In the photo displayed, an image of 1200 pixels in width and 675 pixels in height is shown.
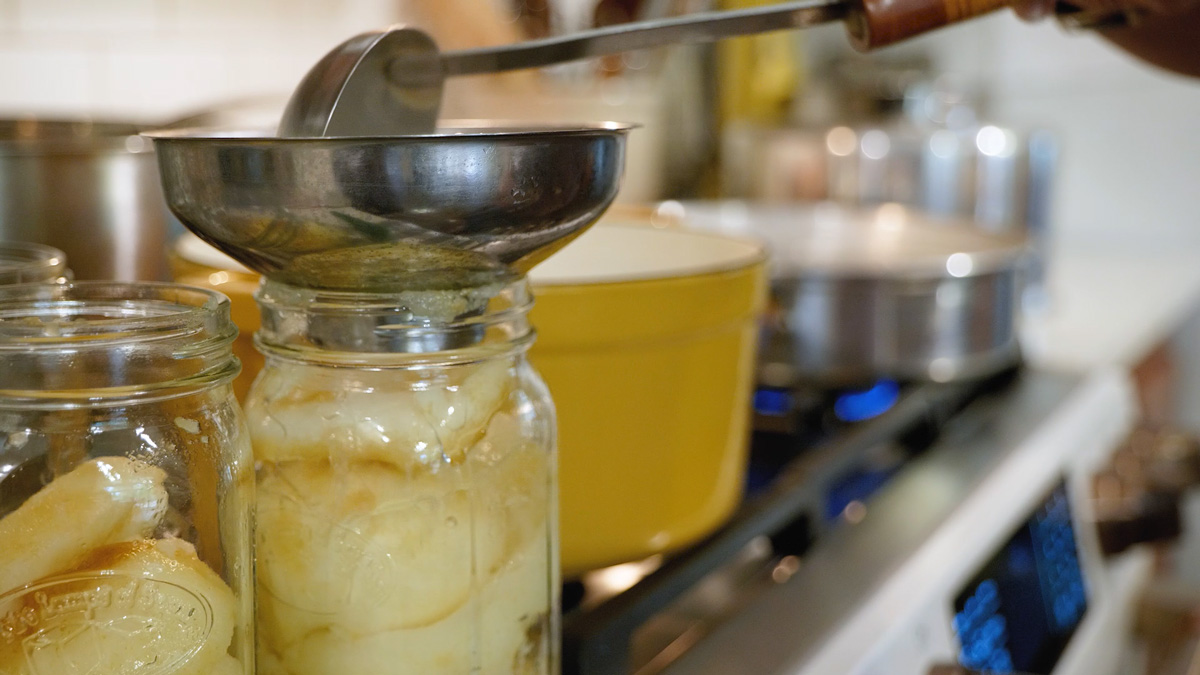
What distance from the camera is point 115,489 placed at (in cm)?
23

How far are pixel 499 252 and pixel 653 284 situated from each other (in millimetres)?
178

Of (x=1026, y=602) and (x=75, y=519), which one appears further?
(x=1026, y=602)

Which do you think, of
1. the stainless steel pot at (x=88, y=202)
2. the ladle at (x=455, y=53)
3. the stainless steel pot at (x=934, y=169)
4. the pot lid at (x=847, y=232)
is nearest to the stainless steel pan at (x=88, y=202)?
the stainless steel pot at (x=88, y=202)

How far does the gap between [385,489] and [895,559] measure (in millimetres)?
347

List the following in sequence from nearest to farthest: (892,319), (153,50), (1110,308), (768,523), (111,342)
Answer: (111,342), (768,523), (892,319), (153,50), (1110,308)

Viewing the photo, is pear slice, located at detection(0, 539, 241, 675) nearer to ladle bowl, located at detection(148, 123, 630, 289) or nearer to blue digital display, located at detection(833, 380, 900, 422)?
ladle bowl, located at detection(148, 123, 630, 289)

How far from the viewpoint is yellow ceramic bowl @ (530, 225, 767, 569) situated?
441 millimetres

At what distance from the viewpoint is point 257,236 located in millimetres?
260

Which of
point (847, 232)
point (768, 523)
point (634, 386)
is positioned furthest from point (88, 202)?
point (847, 232)

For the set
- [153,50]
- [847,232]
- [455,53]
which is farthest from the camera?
[847,232]

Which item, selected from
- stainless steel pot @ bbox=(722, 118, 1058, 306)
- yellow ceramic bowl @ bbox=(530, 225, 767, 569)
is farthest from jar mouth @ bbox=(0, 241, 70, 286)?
stainless steel pot @ bbox=(722, 118, 1058, 306)

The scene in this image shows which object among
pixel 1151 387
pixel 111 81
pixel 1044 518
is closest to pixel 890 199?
pixel 1151 387

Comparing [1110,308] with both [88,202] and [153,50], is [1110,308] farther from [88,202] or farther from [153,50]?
[88,202]

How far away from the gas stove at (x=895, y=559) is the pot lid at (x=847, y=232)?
14cm
